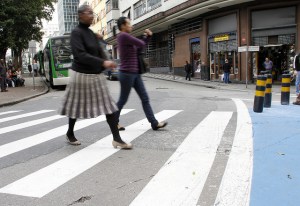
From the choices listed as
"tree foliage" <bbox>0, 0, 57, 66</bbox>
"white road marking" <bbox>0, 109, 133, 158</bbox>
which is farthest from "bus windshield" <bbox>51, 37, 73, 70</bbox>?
"white road marking" <bbox>0, 109, 133, 158</bbox>

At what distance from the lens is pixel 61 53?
67.4 ft

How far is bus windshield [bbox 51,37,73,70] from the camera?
20438mm

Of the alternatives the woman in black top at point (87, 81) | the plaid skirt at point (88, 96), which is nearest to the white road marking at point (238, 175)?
the woman in black top at point (87, 81)

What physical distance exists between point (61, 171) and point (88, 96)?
116 centimetres

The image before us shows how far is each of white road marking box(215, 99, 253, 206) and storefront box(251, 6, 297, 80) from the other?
56.7 ft

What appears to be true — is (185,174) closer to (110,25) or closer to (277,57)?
(277,57)

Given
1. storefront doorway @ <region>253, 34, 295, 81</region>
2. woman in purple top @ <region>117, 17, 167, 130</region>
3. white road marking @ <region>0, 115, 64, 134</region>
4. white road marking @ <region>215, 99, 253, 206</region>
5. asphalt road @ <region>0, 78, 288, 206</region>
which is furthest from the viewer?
storefront doorway @ <region>253, 34, 295, 81</region>

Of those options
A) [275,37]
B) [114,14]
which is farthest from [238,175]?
[114,14]

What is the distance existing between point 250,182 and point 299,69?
28.5 ft

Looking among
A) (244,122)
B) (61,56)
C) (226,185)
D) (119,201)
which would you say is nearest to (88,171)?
(119,201)

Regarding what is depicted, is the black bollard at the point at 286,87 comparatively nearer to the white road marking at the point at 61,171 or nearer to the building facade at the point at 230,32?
the white road marking at the point at 61,171

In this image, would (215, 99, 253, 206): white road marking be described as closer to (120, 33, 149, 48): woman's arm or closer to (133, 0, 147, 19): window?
(120, 33, 149, 48): woman's arm

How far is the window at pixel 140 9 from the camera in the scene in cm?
4009

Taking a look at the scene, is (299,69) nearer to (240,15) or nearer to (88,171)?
(88,171)
